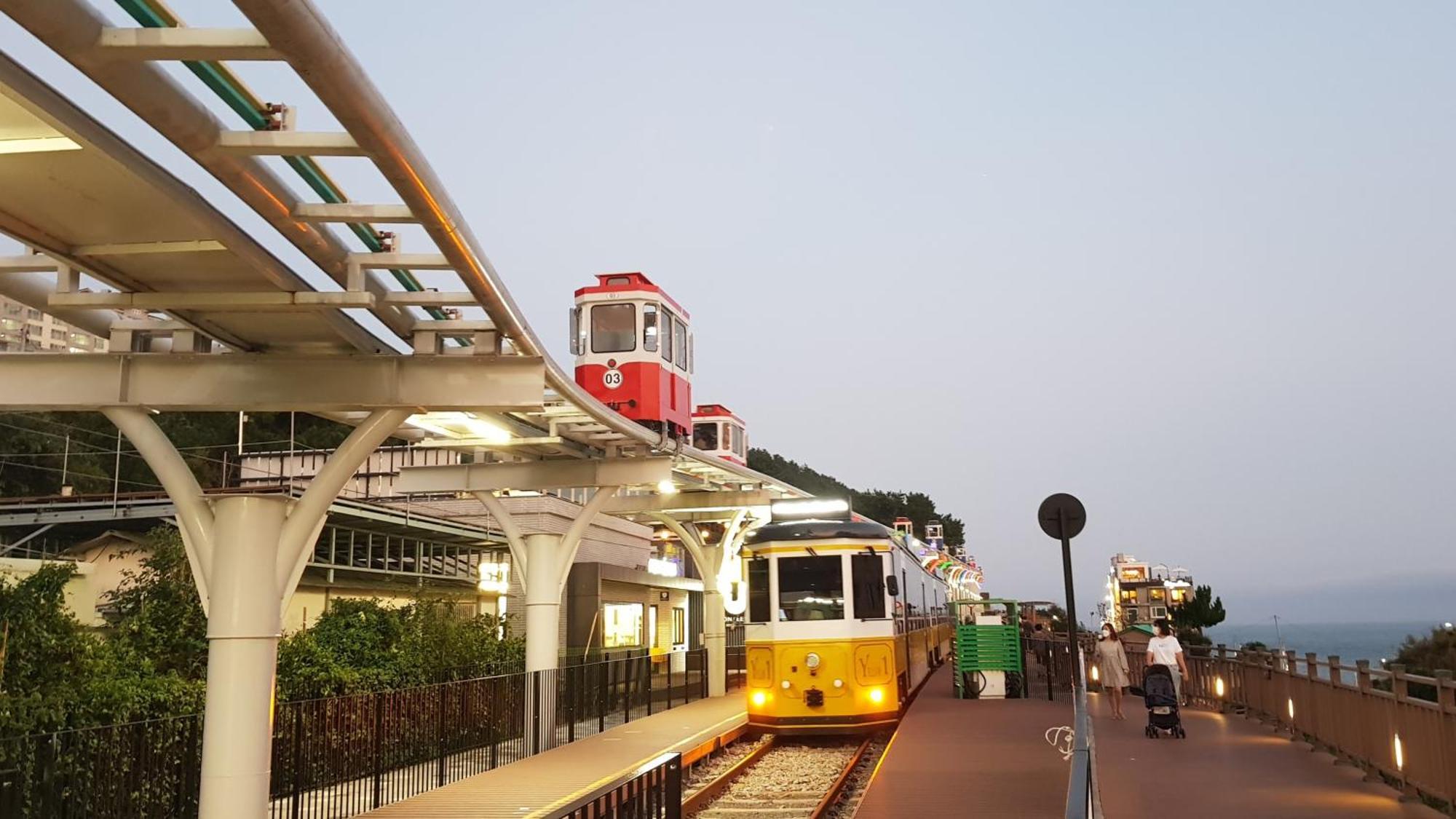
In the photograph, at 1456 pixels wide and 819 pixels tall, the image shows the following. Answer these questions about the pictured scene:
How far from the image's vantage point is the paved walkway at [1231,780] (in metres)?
10.4

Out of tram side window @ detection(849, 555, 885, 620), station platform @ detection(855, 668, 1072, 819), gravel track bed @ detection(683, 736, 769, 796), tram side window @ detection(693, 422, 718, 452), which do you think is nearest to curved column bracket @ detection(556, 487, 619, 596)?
gravel track bed @ detection(683, 736, 769, 796)

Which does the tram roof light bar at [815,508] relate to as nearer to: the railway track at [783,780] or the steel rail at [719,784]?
the railway track at [783,780]

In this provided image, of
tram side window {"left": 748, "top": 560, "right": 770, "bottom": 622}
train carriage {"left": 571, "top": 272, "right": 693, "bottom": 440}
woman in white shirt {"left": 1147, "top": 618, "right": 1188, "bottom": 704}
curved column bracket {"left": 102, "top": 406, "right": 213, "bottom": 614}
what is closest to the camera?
curved column bracket {"left": 102, "top": 406, "right": 213, "bottom": 614}

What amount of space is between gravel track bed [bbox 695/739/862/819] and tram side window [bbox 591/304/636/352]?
22.9 feet

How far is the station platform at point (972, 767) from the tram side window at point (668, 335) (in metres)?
7.07

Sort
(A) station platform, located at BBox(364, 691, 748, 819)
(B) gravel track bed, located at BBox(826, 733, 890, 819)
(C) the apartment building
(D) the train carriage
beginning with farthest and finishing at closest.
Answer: (C) the apartment building, (D) the train carriage, (B) gravel track bed, located at BBox(826, 733, 890, 819), (A) station platform, located at BBox(364, 691, 748, 819)

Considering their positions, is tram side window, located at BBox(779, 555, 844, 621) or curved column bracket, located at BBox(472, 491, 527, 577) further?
tram side window, located at BBox(779, 555, 844, 621)

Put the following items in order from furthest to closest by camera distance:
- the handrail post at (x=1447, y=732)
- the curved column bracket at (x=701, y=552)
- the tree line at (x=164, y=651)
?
the curved column bracket at (x=701, y=552) < the tree line at (x=164, y=651) < the handrail post at (x=1447, y=732)

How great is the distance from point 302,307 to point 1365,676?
1018 cm

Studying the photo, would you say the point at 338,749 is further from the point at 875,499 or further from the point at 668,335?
the point at 875,499

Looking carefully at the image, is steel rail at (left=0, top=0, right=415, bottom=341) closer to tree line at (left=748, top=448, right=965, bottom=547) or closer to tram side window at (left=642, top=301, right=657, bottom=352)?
tram side window at (left=642, top=301, right=657, bottom=352)

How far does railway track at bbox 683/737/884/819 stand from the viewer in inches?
523

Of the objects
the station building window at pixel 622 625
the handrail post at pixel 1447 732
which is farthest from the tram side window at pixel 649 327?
the station building window at pixel 622 625

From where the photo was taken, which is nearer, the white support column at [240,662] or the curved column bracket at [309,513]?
the white support column at [240,662]
